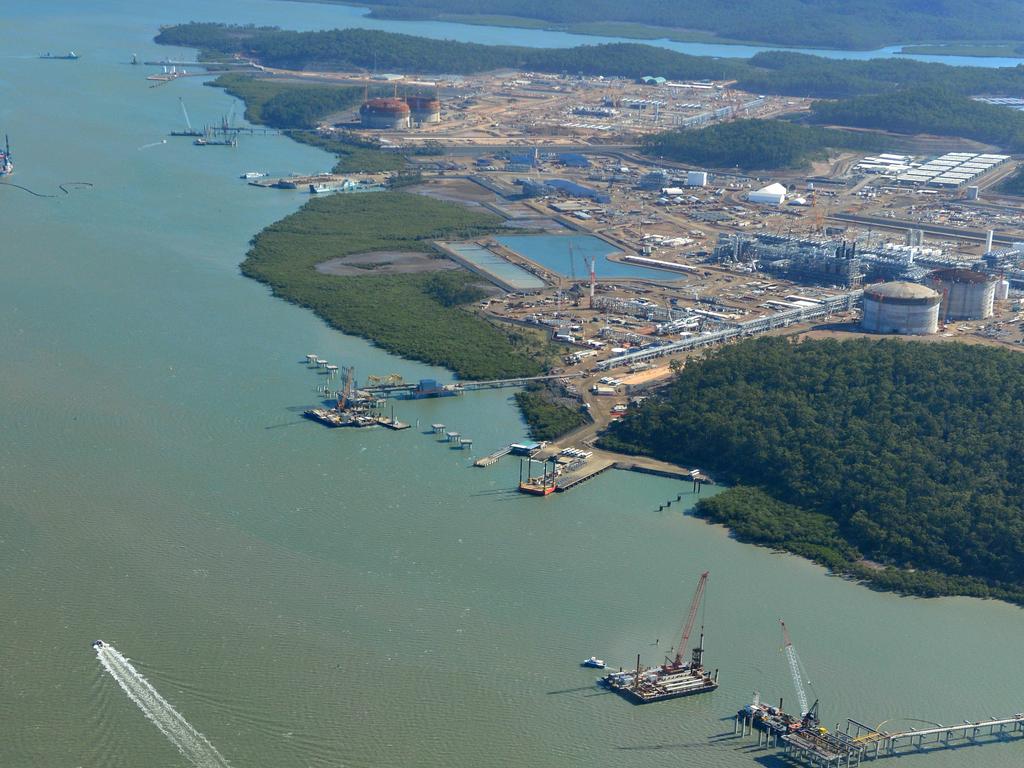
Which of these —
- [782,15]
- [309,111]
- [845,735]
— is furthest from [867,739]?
[782,15]

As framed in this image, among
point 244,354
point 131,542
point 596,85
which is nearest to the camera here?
point 131,542

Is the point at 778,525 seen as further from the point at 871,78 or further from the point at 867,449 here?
the point at 871,78

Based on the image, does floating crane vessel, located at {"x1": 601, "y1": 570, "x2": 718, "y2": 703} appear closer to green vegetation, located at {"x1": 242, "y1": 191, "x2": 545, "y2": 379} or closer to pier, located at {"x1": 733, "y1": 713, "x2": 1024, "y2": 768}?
pier, located at {"x1": 733, "y1": 713, "x2": 1024, "y2": 768}

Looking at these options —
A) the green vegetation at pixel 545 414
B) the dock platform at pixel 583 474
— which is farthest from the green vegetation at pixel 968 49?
the dock platform at pixel 583 474

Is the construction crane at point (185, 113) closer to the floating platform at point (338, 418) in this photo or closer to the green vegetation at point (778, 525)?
the floating platform at point (338, 418)

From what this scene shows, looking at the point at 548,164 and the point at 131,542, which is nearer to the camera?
the point at 131,542

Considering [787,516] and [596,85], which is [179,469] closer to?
[787,516]

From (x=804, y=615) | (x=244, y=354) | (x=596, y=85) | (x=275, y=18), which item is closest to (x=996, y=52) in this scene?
(x=596, y=85)
